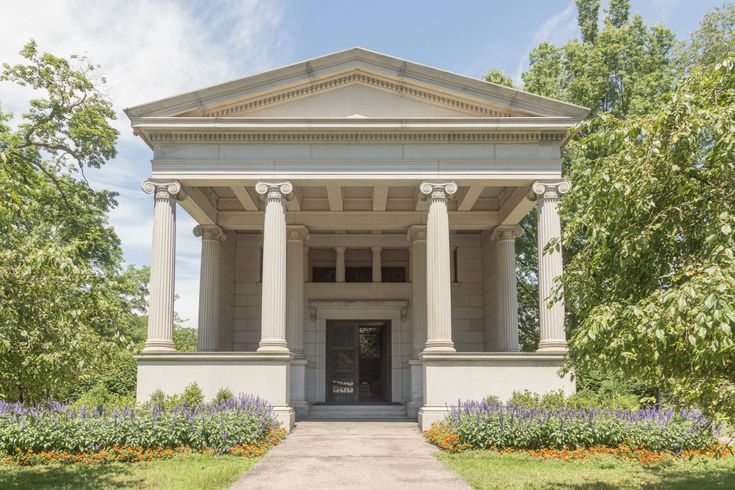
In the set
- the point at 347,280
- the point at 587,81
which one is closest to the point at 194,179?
the point at 347,280

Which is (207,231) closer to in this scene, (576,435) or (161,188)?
Result: (161,188)

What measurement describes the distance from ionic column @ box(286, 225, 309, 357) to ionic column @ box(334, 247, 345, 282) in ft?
6.96

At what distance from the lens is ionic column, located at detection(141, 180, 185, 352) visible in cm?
1816

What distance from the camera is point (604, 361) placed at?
7.66 metres

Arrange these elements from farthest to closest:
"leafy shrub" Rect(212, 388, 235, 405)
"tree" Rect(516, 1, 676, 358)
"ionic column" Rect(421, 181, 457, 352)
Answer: "tree" Rect(516, 1, 676, 358), "ionic column" Rect(421, 181, 457, 352), "leafy shrub" Rect(212, 388, 235, 405)

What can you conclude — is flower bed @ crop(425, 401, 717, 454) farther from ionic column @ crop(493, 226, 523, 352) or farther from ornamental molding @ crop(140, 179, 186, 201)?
ornamental molding @ crop(140, 179, 186, 201)

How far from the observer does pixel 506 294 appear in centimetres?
2345

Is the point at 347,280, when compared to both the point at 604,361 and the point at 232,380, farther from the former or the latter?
the point at 604,361

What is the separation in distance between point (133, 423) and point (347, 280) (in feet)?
44.0

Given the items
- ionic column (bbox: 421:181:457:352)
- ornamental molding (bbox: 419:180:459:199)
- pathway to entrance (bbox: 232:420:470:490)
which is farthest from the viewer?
ornamental molding (bbox: 419:180:459:199)

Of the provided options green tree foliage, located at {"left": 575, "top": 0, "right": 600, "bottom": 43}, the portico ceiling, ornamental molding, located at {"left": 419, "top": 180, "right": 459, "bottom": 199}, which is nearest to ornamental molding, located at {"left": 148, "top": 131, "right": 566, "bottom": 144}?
ornamental molding, located at {"left": 419, "top": 180, "right": 459, "bottom": 199}

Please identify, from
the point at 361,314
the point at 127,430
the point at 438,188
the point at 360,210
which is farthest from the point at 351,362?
the point at 127,430

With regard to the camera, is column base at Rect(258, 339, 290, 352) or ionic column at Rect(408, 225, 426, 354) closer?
column base at Rect(258, 339, 290, 352)

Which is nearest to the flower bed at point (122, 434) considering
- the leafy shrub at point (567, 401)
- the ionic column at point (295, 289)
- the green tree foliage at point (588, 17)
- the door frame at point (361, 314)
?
the leafy shrub at point (567, 401)
